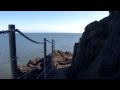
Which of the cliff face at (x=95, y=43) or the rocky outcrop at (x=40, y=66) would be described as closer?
the cliff face at (x=95, y=43)

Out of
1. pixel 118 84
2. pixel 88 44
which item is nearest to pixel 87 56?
pixel 88 44

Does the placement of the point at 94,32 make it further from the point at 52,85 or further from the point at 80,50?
the point at 52,85

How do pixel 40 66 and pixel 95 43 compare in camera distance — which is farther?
pixel 40 66

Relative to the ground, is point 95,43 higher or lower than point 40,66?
higher

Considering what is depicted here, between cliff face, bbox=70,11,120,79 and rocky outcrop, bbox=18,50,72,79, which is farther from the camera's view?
rocky outcrop, bbox=18,50,72,79

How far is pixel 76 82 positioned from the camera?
2.06 m

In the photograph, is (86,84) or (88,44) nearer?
(86,84)

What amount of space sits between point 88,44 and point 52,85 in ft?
42.5

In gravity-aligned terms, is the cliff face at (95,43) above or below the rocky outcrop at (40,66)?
above

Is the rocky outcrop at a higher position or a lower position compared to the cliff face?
lower
